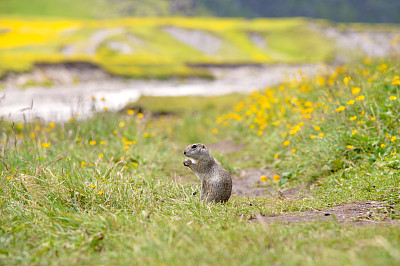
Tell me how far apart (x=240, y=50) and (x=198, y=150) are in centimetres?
11185

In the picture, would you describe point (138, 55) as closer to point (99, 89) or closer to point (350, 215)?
point (99, 89)

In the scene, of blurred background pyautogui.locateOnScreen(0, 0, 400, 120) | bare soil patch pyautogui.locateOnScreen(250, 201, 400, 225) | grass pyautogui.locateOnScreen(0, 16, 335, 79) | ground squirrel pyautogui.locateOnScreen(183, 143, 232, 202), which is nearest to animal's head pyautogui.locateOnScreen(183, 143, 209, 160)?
ground squirrel pyautogui.locateOnScreen(183, 143, 232, 202)

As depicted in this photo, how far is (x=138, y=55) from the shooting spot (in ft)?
267

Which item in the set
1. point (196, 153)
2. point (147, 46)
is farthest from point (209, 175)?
point (147, 46)

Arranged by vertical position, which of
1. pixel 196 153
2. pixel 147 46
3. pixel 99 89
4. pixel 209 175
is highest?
pixel 147 46

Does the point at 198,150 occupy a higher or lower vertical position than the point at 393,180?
higher

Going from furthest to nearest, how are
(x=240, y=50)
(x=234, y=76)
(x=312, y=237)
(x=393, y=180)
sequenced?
(x=240, y=50) < (x=234, y=76) < (x=393, y=180) < (x=312, y=237)

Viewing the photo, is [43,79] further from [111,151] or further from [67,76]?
[111,151]

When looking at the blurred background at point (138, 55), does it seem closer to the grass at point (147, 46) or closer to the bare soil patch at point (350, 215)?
the grass at point (147, 46)

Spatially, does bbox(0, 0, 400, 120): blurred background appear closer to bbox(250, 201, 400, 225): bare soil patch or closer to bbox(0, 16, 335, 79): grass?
bbox(0, 16, 335, 79): grass

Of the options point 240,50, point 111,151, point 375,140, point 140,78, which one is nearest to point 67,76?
Result: point 140,78

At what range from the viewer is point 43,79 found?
149 feet

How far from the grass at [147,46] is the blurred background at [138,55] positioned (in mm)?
263

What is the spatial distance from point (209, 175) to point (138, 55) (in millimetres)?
79508
